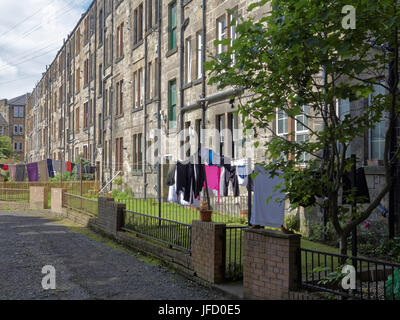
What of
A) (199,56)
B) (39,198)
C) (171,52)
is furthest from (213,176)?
(39,198)

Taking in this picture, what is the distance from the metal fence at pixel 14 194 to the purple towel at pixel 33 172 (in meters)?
2.23

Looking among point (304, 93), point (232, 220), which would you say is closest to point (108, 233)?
point (232, 220)

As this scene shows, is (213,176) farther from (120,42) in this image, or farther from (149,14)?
(120,42)

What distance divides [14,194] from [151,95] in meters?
10.4

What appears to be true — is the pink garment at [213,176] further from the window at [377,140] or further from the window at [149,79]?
the window at [149,79]

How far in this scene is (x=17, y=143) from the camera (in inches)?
3337

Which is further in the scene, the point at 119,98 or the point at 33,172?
the point at 33,172

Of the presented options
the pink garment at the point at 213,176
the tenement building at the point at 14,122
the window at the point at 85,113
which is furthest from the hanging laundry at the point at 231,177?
the tenement building at the point at 14,122

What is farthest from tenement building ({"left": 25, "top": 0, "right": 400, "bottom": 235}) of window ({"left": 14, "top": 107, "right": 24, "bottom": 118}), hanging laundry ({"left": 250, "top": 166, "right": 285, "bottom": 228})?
window ({"left": 14, "top": 107, "right": 24, "bottom": 118})

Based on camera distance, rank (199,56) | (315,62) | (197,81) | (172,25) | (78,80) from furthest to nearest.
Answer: (78,80)
(172,25)
(199,56)
(197,81)
(315,62)

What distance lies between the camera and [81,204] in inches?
696

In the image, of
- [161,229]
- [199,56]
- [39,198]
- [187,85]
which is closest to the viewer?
[161,229]

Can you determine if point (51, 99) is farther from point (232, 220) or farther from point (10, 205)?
point (232, 220)
